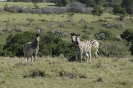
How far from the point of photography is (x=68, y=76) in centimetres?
1460

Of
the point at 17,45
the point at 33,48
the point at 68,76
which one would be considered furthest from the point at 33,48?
the point at 17,45

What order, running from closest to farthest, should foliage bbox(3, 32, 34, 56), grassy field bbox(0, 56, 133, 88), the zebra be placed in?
grassy field bbox(0, 56, 133, 88)
the zebra
foliage bbox(3, 32, 34, 56)

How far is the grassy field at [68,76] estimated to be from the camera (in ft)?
43.0

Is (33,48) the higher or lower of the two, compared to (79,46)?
lower

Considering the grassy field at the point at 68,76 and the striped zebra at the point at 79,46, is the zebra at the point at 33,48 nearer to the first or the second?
the striped zebra at the point at 79,46

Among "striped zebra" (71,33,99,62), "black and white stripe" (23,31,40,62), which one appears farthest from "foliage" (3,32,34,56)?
"striped zebra" (71,33,99,62)

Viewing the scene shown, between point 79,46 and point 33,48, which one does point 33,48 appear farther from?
point 79,46

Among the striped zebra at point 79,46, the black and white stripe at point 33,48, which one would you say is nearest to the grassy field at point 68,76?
the striped zebra at point 79,46

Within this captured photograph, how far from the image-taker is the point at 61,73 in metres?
14.9

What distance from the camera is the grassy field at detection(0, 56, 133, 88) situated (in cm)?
1311

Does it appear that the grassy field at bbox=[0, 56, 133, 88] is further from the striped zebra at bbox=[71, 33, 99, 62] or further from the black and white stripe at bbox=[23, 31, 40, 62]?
the black and white stripe at bbox=[23, 31, 40, 62]

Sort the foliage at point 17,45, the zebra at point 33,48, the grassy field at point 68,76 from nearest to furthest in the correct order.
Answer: the grassy field at point 68,76 < the zebra at point 33,48 < the foliage at point 17,45

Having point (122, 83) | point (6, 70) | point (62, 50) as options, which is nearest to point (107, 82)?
point (122, 83)

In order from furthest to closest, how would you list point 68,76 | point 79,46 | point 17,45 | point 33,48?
point 17,45, point 33,48, point 79,46, point 68,76
